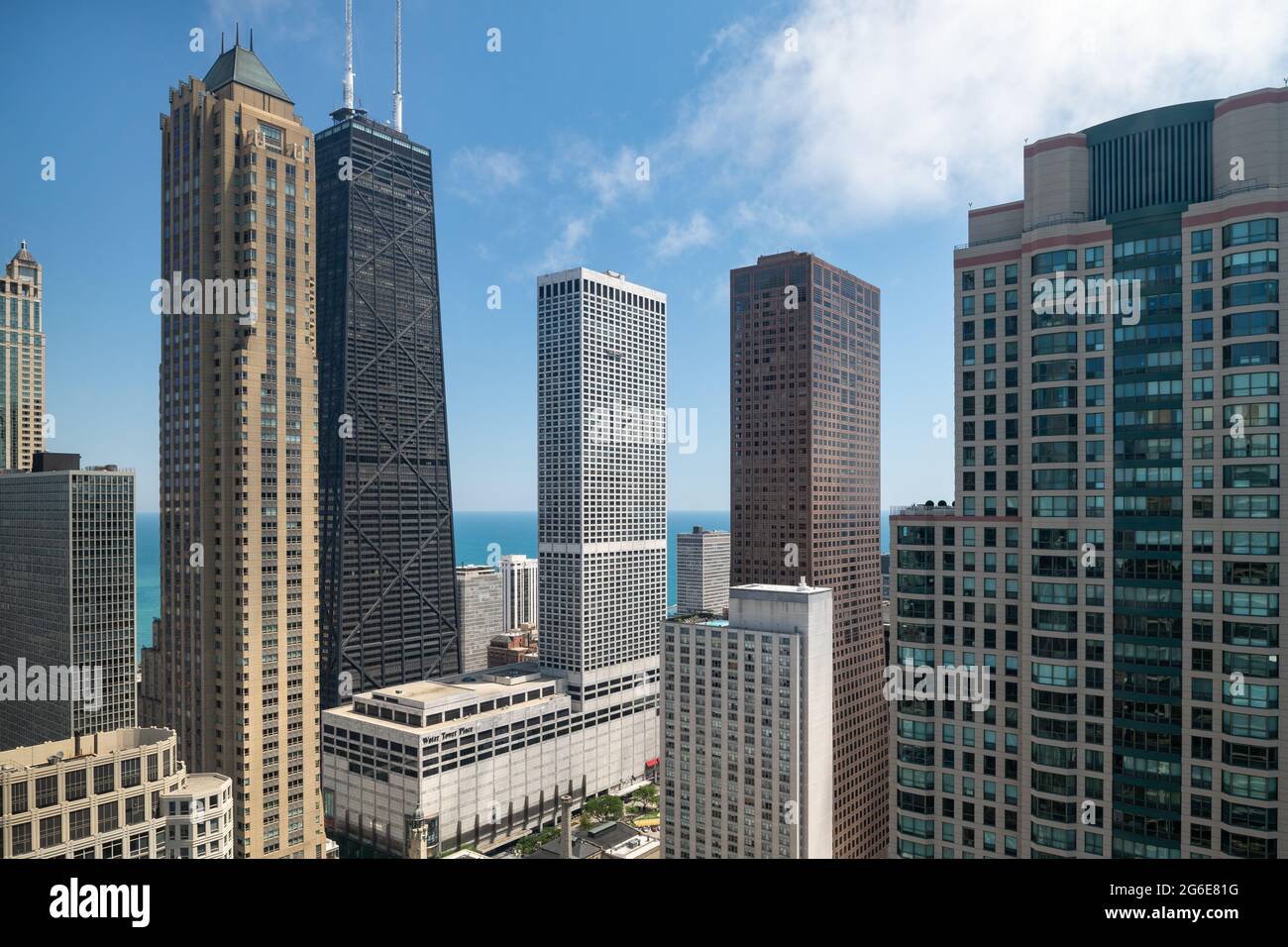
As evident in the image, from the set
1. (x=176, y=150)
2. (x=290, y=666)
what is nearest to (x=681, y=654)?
(x=290, y=666)

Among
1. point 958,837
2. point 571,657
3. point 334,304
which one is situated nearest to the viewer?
point 958,837

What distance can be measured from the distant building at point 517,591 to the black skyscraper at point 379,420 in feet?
→ 141

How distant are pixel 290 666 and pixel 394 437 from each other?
5440 cm

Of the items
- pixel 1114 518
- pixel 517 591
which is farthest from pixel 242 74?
pixel 517 591

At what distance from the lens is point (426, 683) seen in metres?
71.2

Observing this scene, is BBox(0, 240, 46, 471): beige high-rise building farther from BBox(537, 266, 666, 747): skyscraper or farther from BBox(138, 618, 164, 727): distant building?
BBox(537, 266, 666, 747): skyscraper

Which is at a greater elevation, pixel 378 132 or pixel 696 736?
pixel 378 132

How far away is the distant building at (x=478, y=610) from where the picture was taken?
116 meters

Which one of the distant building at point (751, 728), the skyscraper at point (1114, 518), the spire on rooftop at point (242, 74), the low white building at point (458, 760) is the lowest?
the low white building at point (458, 760)

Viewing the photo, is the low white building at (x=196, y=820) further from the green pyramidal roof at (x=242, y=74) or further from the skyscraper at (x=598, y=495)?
the skyscraper at (x=598, y=495)

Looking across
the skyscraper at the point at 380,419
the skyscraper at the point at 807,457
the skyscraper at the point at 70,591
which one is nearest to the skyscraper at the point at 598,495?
the skyscraper at the point at 807,457

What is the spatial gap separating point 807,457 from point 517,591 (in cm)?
7843
